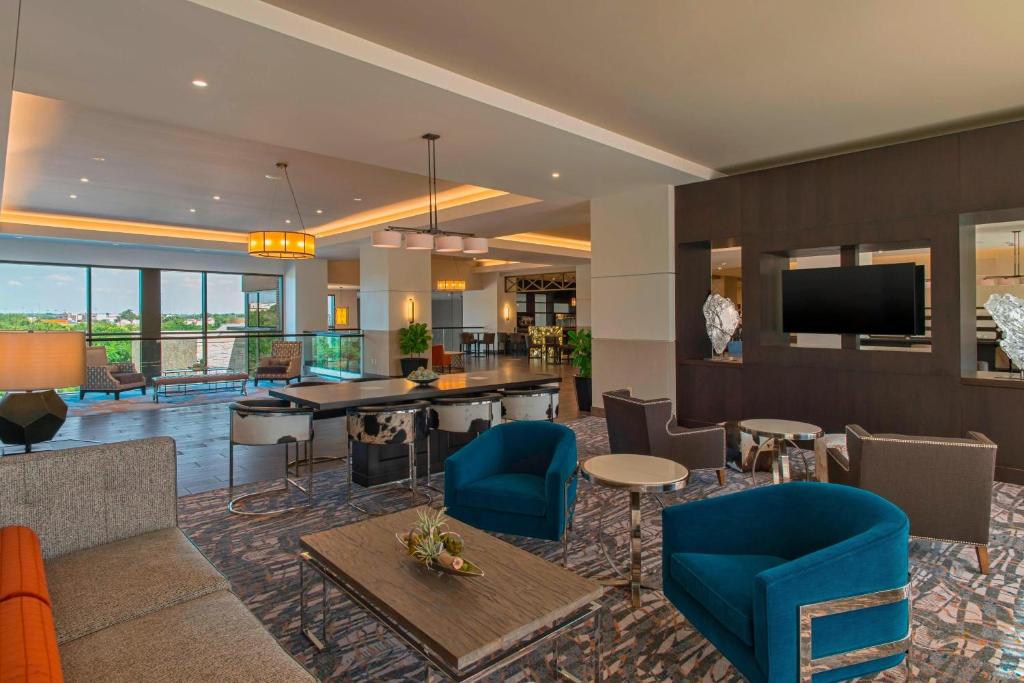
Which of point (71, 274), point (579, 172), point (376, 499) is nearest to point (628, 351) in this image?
point (579, 172)

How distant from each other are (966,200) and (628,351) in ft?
12.9

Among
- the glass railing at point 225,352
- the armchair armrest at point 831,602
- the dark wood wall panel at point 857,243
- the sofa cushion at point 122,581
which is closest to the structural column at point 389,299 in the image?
the glass railing at point 225,352

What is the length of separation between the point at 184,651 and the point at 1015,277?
46.2 feet

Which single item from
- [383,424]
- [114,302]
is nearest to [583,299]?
[114,302]

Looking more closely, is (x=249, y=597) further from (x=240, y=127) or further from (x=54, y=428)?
(x=240, y=127)

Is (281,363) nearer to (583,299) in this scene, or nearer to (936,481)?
(583,299)

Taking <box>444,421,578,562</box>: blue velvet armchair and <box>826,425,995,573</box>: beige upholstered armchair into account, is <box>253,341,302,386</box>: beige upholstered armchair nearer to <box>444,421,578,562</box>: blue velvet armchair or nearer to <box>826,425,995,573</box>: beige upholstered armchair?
<box>444,421,578,562</box>: blue velvet armchair

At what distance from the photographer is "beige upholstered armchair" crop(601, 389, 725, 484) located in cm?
433

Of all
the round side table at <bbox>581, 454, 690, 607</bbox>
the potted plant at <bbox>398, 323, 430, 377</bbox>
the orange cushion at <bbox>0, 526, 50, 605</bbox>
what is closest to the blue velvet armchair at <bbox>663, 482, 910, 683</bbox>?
the round side table at <bbox>581, 454, 690, 607</bbox>

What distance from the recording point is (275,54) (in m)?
3.59

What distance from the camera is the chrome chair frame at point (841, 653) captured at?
1.74 m

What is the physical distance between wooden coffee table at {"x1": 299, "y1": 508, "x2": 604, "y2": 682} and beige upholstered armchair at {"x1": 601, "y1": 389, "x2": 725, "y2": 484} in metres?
2.17

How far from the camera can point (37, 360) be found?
2.89 meters

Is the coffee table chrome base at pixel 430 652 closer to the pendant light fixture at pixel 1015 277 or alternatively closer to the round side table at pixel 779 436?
the round side table at pixel 779 436
